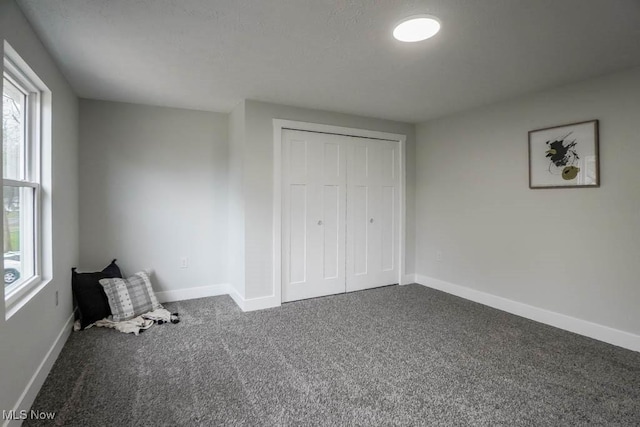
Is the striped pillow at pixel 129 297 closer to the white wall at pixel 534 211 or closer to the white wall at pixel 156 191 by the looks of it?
the white wall at pixel 156 191

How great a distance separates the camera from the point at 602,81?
8.90 ft

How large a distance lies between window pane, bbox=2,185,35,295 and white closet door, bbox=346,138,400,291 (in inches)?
119

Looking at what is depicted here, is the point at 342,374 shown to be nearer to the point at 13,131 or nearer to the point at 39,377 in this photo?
the point at 39,377

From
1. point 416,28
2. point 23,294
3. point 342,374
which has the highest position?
point 416,28

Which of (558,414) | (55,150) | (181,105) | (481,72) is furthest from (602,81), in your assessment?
(55,150)

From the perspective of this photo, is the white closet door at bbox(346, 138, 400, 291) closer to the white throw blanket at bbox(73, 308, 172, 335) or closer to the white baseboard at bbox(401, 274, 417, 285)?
the white baseboard at bbox(401, 274, 417, 285)

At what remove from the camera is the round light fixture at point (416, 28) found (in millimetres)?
1882

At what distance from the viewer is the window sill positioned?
5.70 feet

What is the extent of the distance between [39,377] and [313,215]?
8.78 ft

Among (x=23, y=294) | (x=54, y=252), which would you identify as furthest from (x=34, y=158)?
(x=23, y=294)

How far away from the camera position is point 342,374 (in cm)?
219

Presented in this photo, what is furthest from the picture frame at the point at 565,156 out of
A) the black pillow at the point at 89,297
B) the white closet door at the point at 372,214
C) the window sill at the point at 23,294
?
the black pillow at the point at 89,297

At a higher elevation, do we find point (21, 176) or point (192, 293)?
point (21, 176)

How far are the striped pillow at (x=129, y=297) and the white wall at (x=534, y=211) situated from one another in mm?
3427
